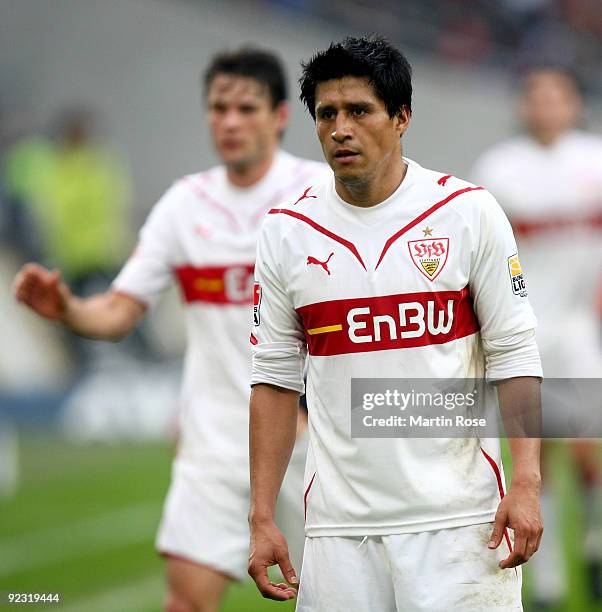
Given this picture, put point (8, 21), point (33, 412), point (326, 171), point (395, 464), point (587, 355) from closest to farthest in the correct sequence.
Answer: point (395, 464) → point (326, 171) → point (587, 355) → point (33, 412) → point (8, 21)

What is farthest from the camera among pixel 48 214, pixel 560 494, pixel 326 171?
pixel 48 214

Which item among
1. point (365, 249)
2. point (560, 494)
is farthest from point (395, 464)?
point (560, 494)

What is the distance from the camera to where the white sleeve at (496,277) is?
3918 millimetres

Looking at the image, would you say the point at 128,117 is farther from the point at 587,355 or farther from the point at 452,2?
the point at 587,355

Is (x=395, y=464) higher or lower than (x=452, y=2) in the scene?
lower

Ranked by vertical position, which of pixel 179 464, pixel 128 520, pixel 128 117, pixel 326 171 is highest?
pixel 128 117

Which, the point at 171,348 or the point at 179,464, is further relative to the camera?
the point at 171,348

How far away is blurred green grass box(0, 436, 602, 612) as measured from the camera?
8.20 m

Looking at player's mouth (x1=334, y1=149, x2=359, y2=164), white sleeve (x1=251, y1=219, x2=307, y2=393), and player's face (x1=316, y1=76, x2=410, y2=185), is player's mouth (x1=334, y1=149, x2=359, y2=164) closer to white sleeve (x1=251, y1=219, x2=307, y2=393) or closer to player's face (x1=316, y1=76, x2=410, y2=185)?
player's face (x1=316, y1=76, x2=410, y2=185)

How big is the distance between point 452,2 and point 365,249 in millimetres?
17317

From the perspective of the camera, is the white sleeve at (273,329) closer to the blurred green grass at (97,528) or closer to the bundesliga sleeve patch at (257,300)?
the bundesliga sleeve patch at (257,300)

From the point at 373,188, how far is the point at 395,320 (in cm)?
38

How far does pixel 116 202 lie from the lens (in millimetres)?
17031

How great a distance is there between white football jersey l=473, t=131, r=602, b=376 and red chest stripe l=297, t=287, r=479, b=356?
170 inches
